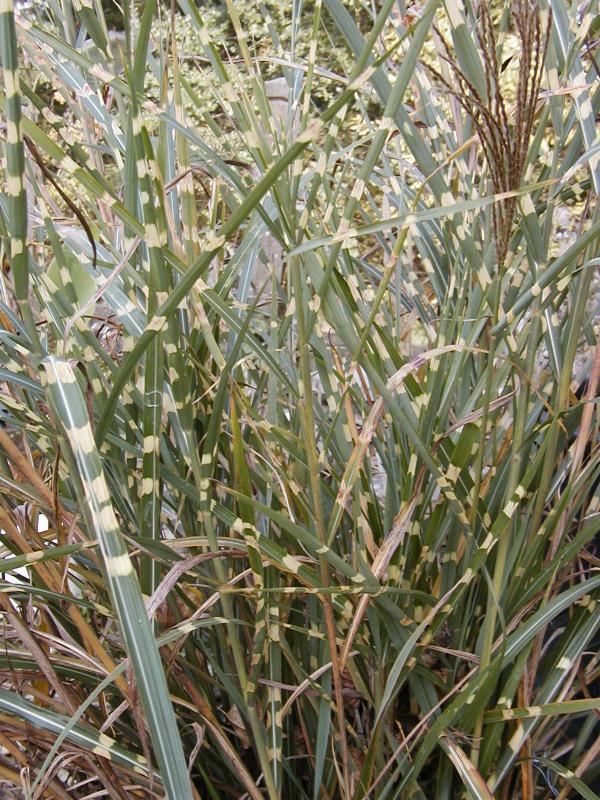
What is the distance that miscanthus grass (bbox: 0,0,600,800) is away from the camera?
0.50 m

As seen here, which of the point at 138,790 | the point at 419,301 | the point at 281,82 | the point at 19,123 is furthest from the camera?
the point at 281,82

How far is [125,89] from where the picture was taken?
504 millimetres

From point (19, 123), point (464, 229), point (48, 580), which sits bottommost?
point (48, 580)

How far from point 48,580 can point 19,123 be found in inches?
14.6

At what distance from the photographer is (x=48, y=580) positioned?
0.61 meters

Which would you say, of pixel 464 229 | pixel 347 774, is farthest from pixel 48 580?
pixel 464 229

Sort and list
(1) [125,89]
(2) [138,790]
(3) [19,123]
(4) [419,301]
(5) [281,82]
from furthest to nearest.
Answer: (5) [281,82]
(4) [419,301]
(2) [138,790]
(1) [125,89]
(3) [19,123]

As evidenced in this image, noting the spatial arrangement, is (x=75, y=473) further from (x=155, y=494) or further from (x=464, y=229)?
(x=464, y=229)

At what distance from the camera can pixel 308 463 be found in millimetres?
543

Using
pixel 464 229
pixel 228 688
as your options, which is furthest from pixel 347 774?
pixel 464 229

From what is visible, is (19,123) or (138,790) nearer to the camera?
(19,123)

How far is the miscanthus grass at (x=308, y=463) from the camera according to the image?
500 millimetres

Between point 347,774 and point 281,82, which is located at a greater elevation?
point 281,82

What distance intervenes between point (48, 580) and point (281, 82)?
99.1 inches
